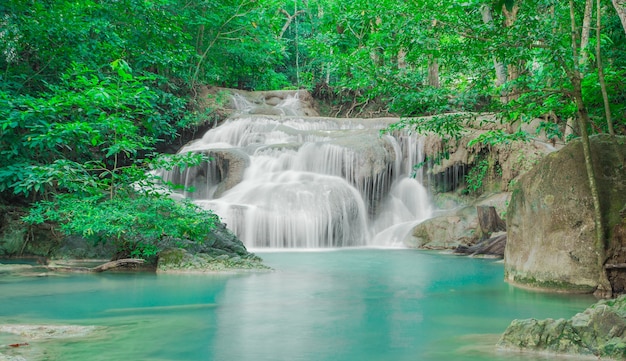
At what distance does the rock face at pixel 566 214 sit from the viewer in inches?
252


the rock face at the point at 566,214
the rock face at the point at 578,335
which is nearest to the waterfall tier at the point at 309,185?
the rock face at the point at 566,214

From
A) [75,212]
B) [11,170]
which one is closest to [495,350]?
[75,212]

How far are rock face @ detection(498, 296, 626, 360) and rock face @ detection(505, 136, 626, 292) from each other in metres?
2.66

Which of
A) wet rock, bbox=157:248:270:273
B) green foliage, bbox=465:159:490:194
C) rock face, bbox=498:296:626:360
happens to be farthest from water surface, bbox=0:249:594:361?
green foliage, bbox=465:159:490:194

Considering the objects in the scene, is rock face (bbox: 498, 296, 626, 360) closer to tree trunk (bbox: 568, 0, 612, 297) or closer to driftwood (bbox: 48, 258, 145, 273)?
tree trunk (bbox: 568, 0, 612, 297)

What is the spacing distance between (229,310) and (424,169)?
42.8 ft

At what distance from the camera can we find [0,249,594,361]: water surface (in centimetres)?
396

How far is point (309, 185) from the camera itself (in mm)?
15578

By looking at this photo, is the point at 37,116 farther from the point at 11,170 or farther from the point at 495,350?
the point at 495,350

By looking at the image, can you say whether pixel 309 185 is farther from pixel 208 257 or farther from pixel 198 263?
pixel 198 263

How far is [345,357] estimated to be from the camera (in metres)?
3.84

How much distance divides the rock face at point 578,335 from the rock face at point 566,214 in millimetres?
2662

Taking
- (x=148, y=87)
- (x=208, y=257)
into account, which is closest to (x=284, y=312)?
(x=208, y=257)

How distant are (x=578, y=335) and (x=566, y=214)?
10.3 ft
